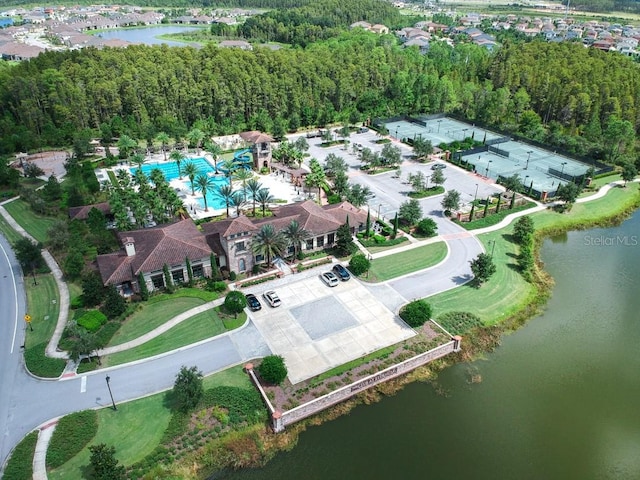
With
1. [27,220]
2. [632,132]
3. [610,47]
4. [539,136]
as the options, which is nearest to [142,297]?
[27,220]

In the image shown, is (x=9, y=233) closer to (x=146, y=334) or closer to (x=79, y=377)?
(x=146, y=334)

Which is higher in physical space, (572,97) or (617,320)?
(572,97)

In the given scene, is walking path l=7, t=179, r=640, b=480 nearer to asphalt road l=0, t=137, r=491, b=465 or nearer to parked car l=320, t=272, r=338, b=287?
asphalt road l=0, t=137, r=491, b=465

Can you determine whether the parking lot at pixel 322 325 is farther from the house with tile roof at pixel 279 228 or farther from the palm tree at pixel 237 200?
the palm tree at pixel 237 200

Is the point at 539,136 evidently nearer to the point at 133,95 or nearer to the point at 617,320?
the point at 617,320

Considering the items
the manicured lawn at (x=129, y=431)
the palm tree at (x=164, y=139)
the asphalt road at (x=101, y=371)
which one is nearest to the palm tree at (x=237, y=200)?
the asphalt road at (x=101, y=371)

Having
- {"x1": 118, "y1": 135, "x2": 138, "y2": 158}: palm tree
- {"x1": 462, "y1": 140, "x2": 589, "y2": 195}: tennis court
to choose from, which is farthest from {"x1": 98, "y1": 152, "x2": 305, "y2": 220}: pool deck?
{"x1": 462, "y1": 140, "x2": 589, "y2": 195}: tennis court
